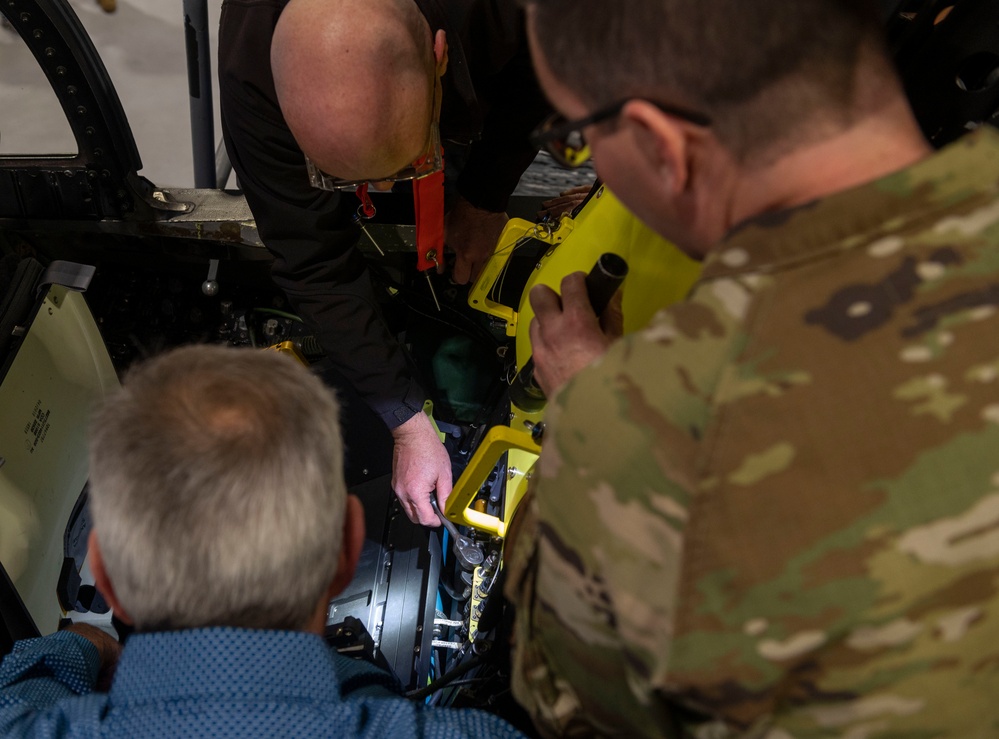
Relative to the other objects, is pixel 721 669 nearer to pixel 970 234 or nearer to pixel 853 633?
pixel 853 633

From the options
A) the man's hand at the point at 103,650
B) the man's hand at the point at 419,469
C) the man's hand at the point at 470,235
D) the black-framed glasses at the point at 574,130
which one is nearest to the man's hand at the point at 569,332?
the black-framed glasses at the point at 574,130

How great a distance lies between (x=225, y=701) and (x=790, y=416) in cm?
73

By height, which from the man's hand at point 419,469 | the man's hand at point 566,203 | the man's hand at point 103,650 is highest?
the man's hand at point 566,203

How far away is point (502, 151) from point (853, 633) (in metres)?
1.64

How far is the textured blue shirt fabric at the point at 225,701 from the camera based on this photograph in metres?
0.84

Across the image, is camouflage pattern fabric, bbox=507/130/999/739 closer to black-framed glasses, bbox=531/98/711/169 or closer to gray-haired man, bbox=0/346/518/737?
black-framed glasses, bbox=531/98/711/169

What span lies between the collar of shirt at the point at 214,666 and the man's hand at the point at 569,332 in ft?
1.83

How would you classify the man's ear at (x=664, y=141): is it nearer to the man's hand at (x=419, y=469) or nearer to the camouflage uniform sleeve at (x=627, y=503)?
the camouflage uniform sleeve at (x=627, y=503)

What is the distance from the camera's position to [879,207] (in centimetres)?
74

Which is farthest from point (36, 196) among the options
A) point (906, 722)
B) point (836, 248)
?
point (906, 722)

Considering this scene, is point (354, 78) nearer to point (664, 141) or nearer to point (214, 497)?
point (664, 141)

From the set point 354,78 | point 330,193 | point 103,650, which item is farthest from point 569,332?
point 103,650

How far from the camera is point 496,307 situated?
177 cm

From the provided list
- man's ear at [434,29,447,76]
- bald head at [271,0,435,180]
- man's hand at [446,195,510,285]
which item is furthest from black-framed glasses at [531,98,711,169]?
man's hand at [446,195,510,285]
